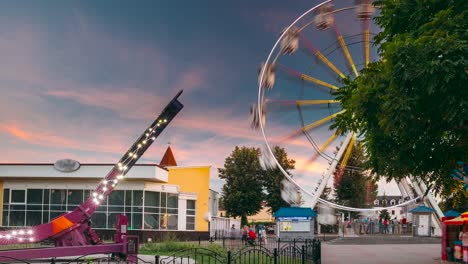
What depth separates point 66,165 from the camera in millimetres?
40406

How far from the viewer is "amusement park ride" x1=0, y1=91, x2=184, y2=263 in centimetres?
1922

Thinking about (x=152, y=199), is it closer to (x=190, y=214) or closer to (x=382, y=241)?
(x=190, y=214)

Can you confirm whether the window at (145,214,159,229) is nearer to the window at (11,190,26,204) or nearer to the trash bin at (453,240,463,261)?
the window at (11,190,26,204)

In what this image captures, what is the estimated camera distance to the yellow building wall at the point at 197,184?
46469mm

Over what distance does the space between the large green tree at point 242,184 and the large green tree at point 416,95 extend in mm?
46181

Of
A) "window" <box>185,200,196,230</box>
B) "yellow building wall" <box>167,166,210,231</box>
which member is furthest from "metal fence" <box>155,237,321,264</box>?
"yellow building wall" <box>167,166,210,231</box>

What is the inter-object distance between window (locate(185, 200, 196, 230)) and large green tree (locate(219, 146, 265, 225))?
19.5 meters

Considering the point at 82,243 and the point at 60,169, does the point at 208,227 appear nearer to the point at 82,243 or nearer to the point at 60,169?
the point at 60,169

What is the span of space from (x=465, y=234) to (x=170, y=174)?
25691mm

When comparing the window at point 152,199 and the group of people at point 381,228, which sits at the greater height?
the window at point 152,199

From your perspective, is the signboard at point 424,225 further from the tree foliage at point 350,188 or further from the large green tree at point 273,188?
the tree foliage at point 350,188

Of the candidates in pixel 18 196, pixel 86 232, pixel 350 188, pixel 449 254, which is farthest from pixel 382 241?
pixel 86 232

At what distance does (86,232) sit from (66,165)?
64.2 feet

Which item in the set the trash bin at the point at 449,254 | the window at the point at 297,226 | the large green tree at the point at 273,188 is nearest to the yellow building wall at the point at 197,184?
the window at the point at 297,226
